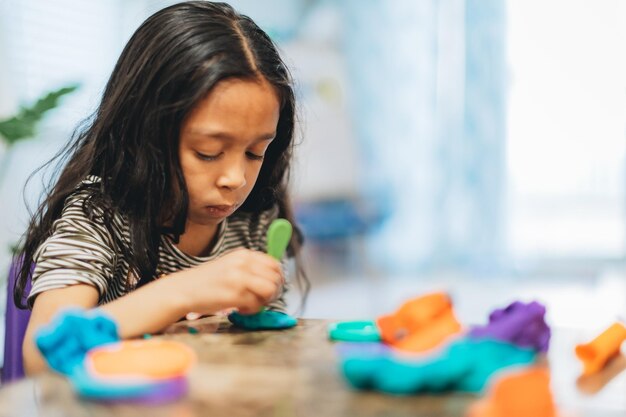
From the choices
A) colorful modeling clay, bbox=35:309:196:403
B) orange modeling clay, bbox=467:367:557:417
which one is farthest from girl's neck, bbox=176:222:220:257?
orange modeling clay, bbox=467:367:557:417

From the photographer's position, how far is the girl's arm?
634 millimetres

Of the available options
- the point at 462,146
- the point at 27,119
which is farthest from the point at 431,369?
the point at 462,146

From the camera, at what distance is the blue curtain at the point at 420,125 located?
4043mm

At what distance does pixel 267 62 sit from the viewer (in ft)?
2.74

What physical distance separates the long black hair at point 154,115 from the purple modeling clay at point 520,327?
0.37m

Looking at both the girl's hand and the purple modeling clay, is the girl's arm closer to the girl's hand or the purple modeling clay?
the girl's hand

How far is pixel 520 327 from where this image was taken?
0.53 meters

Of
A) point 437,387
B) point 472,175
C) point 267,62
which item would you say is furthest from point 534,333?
point 472,175

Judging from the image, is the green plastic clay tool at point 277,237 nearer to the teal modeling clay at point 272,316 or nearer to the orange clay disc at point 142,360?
the teal modeling clay at point 272,316

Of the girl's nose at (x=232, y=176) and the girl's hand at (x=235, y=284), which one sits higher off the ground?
the girl's nose at (x=232, y=176)

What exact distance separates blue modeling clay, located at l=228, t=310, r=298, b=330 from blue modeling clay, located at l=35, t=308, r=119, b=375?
17cm

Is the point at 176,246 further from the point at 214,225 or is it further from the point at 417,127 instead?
the point at 417,127

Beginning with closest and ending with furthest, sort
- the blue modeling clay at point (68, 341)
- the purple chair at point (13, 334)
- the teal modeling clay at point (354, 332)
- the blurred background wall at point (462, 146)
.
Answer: the blue modeling clay at point (68, 341) < the teal modeling clay at point (354, 332) < the purple chair at point (13, 334) < the blurred background wall at point (462, 146)

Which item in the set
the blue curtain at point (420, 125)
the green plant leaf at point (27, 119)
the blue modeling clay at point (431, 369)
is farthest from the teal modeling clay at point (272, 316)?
the blue curtain at point (420, 125)
